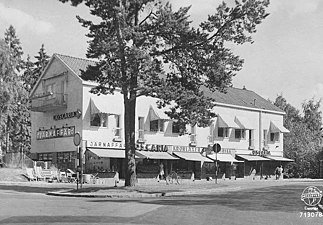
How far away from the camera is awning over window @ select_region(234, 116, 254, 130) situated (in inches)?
2221

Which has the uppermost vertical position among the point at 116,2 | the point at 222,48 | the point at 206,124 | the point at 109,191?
the point at 116,2

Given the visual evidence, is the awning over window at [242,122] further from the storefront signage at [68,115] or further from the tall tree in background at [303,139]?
the storefront signage at [68,115]

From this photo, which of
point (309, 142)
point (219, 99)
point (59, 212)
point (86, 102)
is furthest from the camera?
point (309, 142)

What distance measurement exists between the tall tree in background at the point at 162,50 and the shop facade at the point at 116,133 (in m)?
15.1

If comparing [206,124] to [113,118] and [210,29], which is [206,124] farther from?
[113,118]

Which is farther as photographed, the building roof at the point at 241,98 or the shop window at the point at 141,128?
the building roof at the point at 241,98

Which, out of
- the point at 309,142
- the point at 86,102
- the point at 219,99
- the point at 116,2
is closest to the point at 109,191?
the point at 116,2

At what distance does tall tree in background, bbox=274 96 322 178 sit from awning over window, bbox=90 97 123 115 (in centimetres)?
3090

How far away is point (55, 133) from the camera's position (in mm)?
46156

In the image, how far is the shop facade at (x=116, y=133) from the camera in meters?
43.5

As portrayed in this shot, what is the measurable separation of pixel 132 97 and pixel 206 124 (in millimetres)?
4506

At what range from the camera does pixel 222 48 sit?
27.6 metres

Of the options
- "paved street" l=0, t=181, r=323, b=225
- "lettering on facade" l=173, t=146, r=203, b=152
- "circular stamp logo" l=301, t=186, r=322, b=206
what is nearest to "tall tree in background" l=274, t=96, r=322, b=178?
"lettering on facade" l=173, t=146, r=203, b=152

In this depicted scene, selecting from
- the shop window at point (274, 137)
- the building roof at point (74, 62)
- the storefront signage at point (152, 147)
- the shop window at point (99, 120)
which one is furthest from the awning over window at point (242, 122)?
the building roof at point (74, 62)
